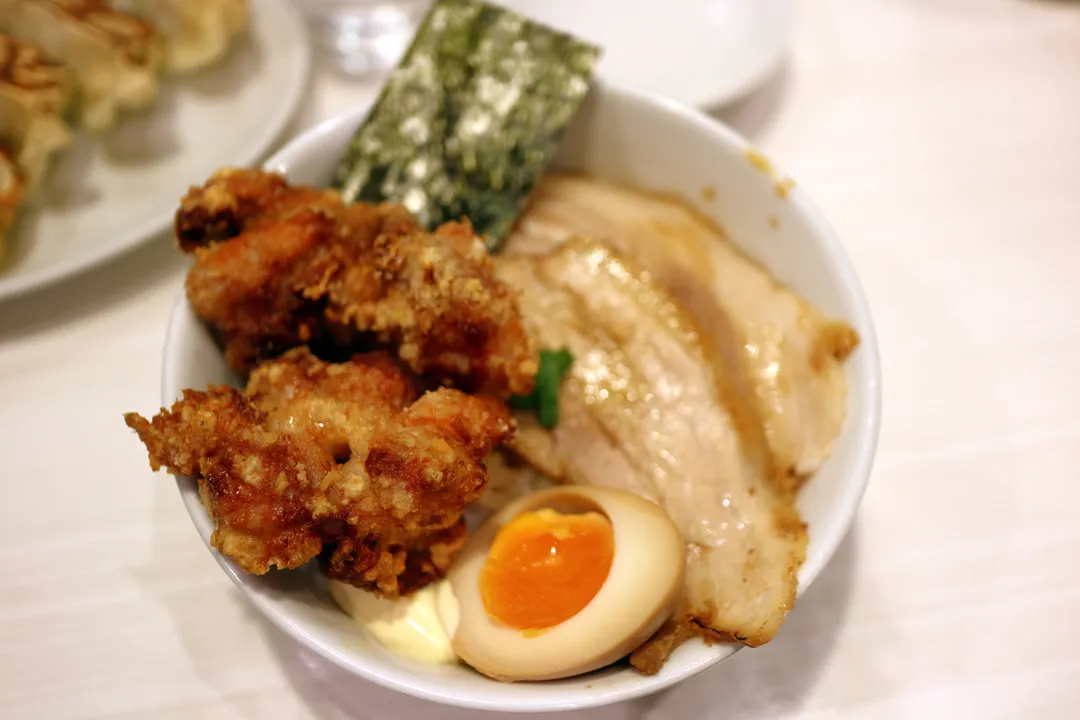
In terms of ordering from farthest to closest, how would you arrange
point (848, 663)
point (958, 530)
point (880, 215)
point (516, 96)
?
point (880, 215) → point (516, 96) → point (958, 530) → point (848, 663)

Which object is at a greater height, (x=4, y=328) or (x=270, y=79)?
(x=270, y=79)

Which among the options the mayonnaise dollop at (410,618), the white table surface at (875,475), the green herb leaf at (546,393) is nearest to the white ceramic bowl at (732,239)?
the mayonnaise dollop at (410,618)

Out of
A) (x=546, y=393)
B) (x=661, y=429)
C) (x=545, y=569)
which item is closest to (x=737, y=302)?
(x=661, y=429)

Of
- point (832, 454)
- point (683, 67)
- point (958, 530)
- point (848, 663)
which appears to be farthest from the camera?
point (683, 67)

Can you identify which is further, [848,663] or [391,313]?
[848,663]

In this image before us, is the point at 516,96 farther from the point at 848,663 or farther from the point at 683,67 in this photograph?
the point at 848,663

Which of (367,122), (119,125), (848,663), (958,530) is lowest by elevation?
(848,663)

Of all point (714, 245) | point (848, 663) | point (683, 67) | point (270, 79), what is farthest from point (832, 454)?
point (270, 79)
